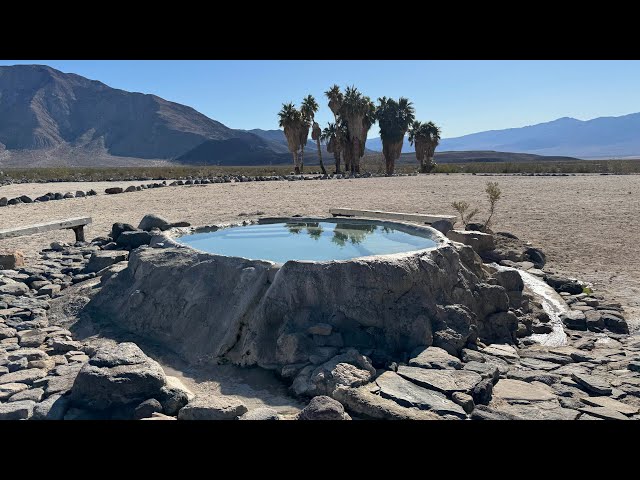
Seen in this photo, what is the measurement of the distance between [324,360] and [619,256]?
30.1 feet

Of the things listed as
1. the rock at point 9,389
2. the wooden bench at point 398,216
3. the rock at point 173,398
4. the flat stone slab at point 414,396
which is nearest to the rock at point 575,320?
the flat stone slab at point 414,396

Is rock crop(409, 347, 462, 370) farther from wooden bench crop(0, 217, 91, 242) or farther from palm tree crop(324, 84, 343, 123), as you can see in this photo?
palm tree crop(324, 84, 343, 123)

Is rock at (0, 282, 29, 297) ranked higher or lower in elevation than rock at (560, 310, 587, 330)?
higher

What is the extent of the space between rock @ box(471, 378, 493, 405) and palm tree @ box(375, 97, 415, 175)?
4364 cm

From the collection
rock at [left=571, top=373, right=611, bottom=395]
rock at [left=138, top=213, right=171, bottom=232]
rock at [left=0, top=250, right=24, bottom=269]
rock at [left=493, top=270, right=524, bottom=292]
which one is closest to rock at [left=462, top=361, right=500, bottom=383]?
rock at [left=571, top=373, right=611, bottom=395]

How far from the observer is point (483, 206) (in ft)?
66.5

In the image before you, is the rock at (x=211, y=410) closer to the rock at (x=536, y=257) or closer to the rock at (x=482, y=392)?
the rock at (x=482, y=392)

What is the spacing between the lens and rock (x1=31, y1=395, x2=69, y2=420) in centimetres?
496

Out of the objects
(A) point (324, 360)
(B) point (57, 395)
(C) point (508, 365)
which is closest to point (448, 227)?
(C) point (508, 365)

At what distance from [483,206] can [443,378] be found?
1581cm

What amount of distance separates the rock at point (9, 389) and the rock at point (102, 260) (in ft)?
15.3
